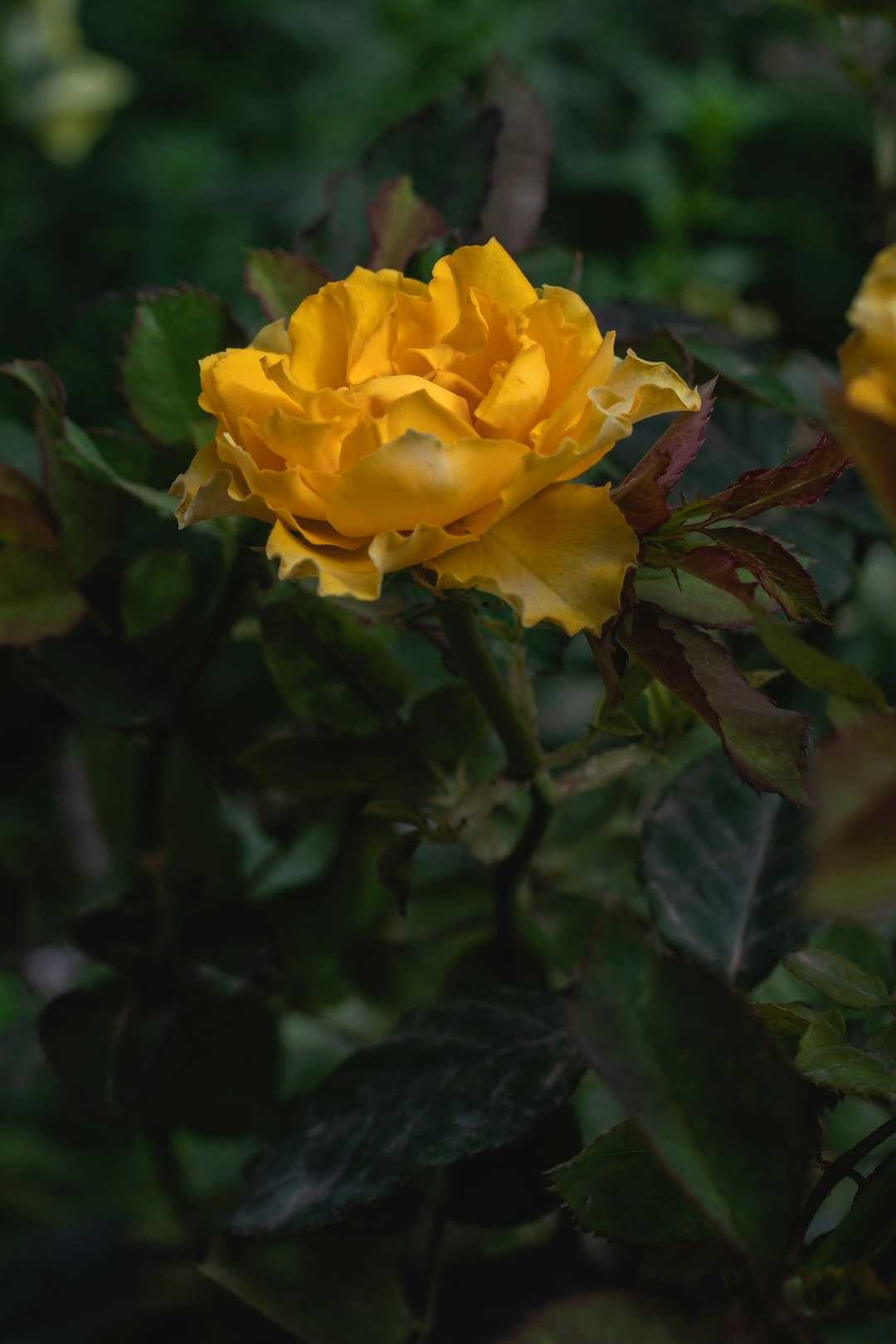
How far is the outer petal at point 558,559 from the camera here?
0.31 meters

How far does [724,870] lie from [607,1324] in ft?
0.77

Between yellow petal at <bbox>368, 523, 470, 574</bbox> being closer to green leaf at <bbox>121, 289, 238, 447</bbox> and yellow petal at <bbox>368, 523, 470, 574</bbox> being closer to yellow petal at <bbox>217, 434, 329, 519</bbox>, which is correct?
yellow petal at <bbox>217, 434, 329, 519</bbox>

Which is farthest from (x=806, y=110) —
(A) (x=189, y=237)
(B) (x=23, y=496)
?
(B) (x=23, y=496)

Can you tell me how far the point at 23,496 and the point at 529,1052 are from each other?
292 millimetres

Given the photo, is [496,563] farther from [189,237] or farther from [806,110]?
[806,110]

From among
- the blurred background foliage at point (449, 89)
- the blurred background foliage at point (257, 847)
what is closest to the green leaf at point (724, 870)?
the blurred background foliage at point (257, 847)

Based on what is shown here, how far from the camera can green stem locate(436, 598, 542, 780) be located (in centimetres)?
35

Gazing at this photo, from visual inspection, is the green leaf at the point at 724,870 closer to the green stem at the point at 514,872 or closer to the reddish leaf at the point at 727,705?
the green stem at the point at 514,872

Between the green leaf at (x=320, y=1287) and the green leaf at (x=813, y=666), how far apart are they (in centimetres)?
30

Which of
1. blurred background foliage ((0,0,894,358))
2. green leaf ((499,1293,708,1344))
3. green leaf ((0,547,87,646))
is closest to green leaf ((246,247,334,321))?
green leaf ((0,547,87,646))

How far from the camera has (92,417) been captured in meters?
0.55

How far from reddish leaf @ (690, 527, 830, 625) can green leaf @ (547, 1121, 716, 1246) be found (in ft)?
0.51

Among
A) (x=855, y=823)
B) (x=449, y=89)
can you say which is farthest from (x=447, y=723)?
(x=449, y=89)

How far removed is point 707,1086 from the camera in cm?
29
